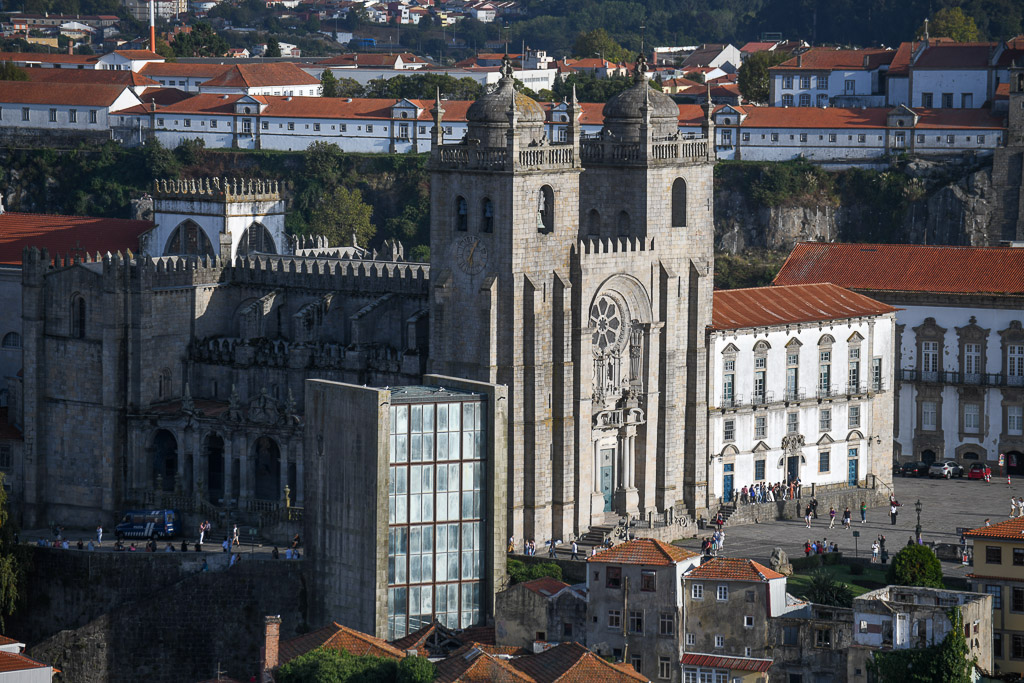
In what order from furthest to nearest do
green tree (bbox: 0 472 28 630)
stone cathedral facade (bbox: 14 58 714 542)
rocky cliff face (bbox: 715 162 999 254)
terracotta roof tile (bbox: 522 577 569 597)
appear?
rocky cliff face (bbox: 715 162 999 254) → green tree (bbox: 0 472 28 630) → stone cathedral facade (bbox: 14 58 714 542) → terracotta roof tile (bbox: 522 577 569 597)

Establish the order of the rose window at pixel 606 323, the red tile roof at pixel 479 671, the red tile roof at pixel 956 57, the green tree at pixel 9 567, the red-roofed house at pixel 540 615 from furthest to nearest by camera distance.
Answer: the red tile roof at pixel 956 57 < the rose window at pixel 606 323 < the green tree at pixel 9 567 < the red-roofed house at pixel 540 615 < the red tile roof at pixel 479 671

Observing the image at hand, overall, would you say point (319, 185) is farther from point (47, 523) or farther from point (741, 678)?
point (741, 678)

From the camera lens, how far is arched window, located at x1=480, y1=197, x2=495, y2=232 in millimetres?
101688

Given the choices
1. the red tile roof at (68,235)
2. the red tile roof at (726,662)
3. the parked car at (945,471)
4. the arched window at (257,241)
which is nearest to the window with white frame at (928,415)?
the parked car at (945,471)

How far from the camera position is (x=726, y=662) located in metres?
89.7

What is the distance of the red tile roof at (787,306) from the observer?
110688 millimetres

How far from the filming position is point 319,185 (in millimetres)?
193750

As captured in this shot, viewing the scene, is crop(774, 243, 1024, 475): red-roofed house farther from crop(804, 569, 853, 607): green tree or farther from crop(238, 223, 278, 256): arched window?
crop(804, 569, 853, 607): green tree

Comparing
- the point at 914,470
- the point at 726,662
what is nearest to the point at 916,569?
the point at 726,662

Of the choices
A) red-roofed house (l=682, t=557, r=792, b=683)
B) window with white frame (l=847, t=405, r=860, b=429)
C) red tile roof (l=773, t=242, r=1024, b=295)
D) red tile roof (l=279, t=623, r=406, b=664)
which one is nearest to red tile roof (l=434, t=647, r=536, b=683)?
red tile roof (l=279, t=623, r=406, b=664)

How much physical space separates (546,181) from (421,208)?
87379mm

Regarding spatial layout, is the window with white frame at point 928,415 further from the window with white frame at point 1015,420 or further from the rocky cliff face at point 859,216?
the rocky cliff face at point 859,216

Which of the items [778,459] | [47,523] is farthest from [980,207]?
[47,523]

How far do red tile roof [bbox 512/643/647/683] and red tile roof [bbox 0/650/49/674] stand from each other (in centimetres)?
1593
